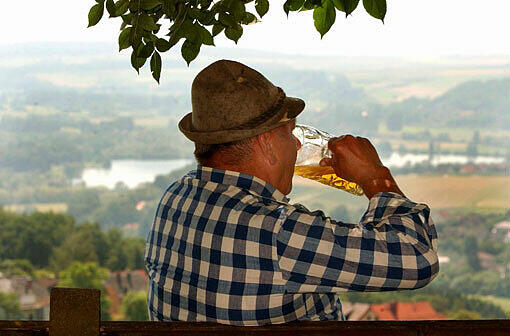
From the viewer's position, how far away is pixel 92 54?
17.3ft

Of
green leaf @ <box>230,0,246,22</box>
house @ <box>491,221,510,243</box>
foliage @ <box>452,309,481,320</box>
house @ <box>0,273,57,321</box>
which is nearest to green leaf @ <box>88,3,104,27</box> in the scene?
green leaf @ <box>230,0,246,22</box>

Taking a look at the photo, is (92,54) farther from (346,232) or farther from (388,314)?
(346,232)

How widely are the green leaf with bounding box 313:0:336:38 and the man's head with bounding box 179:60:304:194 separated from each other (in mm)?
130

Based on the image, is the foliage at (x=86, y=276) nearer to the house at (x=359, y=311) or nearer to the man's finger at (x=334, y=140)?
the house at (x=359, y=311)

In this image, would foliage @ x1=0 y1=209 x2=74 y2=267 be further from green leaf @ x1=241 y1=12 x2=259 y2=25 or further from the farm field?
green leaf @ x1=241 y1=12 x2=259 y2=25

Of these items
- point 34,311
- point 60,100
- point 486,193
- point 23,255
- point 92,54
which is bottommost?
point 34,311

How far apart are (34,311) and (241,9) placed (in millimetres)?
4106

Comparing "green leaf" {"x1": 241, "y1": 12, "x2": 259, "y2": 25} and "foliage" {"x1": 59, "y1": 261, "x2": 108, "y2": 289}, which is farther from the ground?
"green leaf" {"x1": 241, "y1": 12, "x2": 259, "y2": 25}

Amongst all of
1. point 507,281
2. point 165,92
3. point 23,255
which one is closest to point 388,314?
point 507,281

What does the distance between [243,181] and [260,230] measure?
0.12m

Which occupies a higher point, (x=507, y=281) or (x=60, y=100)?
(x=60, y=100)

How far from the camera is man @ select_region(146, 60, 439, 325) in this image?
99 cm

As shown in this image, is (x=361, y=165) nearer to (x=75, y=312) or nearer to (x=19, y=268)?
(x=75, y=312)

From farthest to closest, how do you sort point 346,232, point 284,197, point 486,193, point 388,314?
point 486,193, point 388,314, point 284,197, point 346,232
